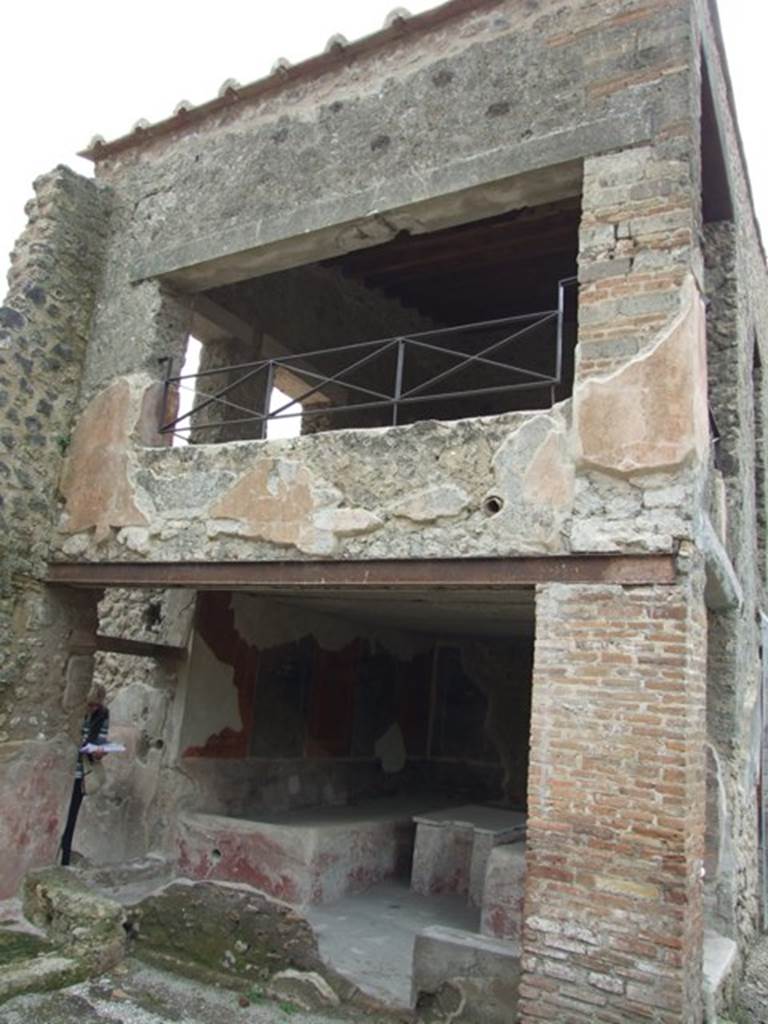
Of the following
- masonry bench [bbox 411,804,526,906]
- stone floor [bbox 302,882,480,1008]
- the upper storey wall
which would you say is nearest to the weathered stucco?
the upper storey wall

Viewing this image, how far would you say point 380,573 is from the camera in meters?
5.00

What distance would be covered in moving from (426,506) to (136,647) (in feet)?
11.5

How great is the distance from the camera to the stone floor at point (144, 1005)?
4512 mm

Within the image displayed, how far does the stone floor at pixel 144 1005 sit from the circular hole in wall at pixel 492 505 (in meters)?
2.96

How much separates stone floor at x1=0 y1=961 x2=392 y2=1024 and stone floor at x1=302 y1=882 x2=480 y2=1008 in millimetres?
389

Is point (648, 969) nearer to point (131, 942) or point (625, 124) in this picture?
point (131, 942)

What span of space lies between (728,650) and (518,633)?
3088 millimetres

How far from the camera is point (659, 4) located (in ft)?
16.2

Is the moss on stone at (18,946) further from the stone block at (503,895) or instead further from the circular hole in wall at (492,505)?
the circular hole in wall at (492,505)

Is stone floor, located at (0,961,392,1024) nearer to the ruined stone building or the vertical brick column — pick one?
the ruined stone building

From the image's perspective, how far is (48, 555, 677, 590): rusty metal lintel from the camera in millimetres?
4258

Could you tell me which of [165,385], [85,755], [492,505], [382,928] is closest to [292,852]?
[382,928]

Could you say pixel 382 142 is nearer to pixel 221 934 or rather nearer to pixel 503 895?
pixel 503 895

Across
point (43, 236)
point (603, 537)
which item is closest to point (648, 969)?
point (603, 537)
